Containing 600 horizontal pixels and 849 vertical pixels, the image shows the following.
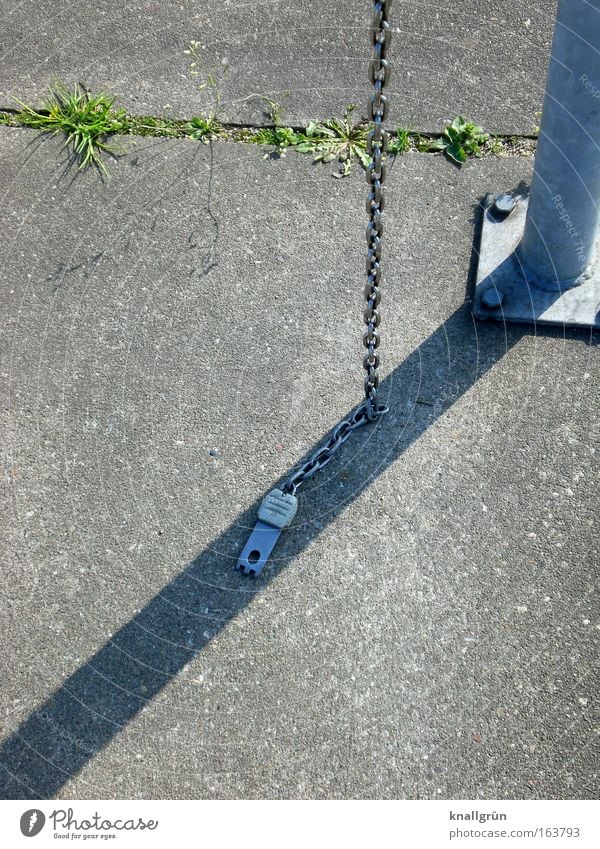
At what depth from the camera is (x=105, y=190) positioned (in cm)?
385

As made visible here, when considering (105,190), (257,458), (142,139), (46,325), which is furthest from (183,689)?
(142,139)

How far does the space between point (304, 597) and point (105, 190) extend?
2.20 meters

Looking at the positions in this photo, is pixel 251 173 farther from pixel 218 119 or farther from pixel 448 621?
pixel 448 621

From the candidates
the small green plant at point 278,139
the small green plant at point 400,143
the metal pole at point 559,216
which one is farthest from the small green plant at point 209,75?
the metal pole at point 559,216

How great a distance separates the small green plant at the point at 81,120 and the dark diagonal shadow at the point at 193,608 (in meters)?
1.91

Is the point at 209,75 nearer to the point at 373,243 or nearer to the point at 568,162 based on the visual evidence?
the point at 568,162

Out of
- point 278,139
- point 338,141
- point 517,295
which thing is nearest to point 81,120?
point 278,139

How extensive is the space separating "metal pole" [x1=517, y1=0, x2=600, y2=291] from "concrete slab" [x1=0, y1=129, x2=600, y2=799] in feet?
1.06

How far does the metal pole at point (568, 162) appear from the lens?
2.55 m

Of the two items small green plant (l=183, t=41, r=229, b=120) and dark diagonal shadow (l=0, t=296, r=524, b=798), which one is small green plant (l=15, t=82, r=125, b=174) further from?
dark diagonal shadow (l=0, t=296, r=524, b=798)

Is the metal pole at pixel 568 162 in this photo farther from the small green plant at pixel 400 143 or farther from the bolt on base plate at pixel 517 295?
the small green plant at pixel 400 143

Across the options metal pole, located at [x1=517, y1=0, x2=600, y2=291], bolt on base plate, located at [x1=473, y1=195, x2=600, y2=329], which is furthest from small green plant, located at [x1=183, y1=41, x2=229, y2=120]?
metal pole, located at [x1=517, y1=0, x2=600, y2=291]

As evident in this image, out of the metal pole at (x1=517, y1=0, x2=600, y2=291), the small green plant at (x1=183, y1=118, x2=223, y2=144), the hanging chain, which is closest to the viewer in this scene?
the hanging chain

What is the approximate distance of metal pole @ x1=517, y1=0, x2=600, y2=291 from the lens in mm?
2555
